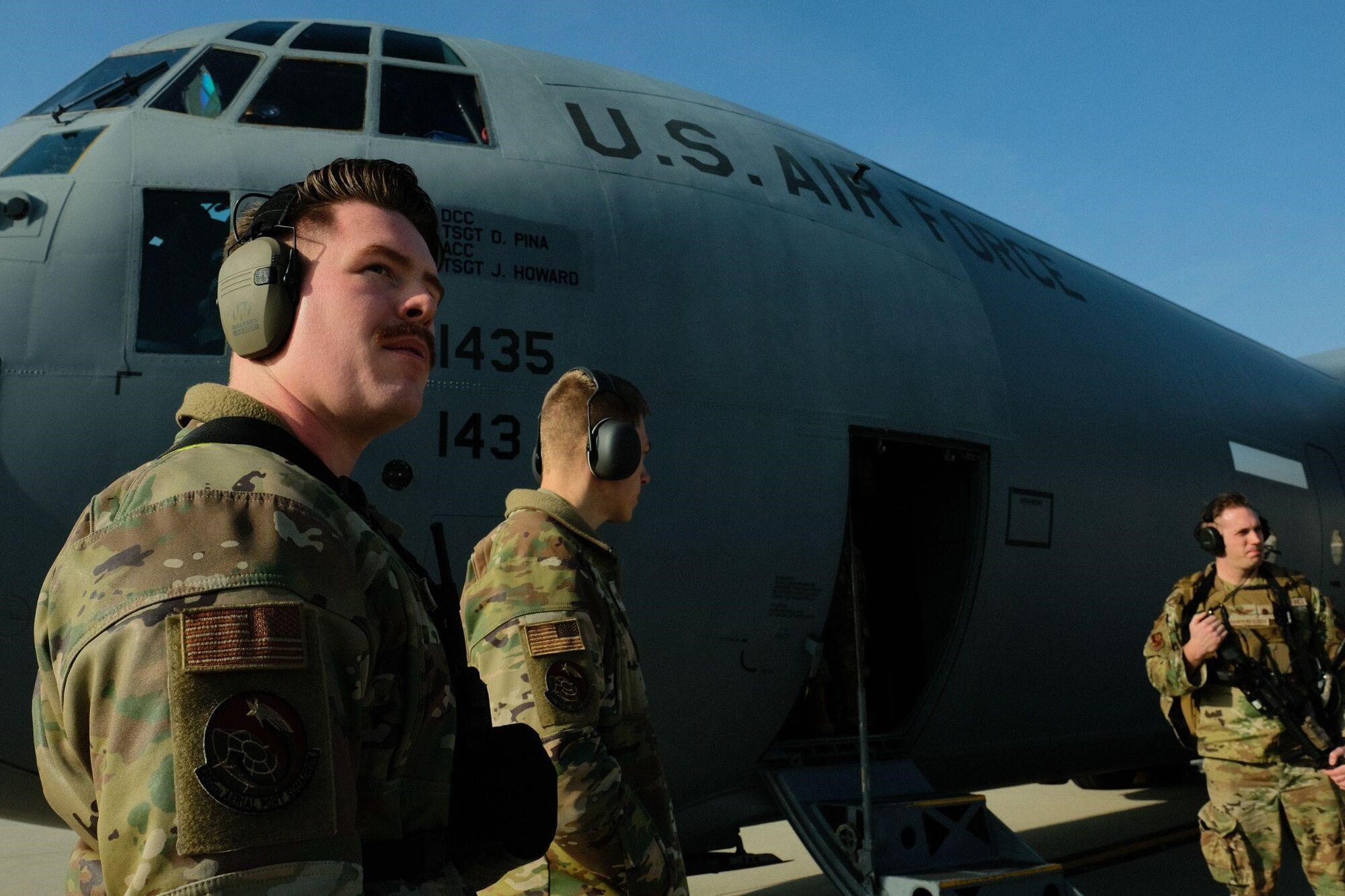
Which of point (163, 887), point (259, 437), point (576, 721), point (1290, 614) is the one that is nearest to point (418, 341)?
point (259, 437)

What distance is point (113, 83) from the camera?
4938 mm

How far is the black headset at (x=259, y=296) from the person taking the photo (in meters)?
1.61

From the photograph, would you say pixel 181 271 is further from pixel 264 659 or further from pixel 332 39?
pixel 264 659

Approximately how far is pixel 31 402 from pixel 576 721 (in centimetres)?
251

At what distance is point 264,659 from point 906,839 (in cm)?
444

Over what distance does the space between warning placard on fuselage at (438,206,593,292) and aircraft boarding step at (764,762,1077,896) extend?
2403mm

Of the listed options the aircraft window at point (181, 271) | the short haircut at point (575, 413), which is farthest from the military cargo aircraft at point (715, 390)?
the short haircut at point (575, 413)

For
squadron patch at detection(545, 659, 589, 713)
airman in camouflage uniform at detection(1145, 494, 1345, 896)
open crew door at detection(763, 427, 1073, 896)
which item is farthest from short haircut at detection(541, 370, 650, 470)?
airman in camouflage uniform at detection(1145, 494, 1345, 896)

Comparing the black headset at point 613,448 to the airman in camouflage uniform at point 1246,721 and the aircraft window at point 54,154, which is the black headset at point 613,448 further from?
the airman in camouflage uniform at point 1246,721

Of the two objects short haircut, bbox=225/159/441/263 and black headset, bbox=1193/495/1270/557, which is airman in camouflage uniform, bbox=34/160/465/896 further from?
black headset, bbox=1193/495/1270/557

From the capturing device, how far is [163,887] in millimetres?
1151

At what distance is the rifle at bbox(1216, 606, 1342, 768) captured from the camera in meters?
→ 5.44

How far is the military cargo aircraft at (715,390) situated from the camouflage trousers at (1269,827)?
3.56 feet

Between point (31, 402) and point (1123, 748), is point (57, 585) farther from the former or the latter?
point (1123, 748)
